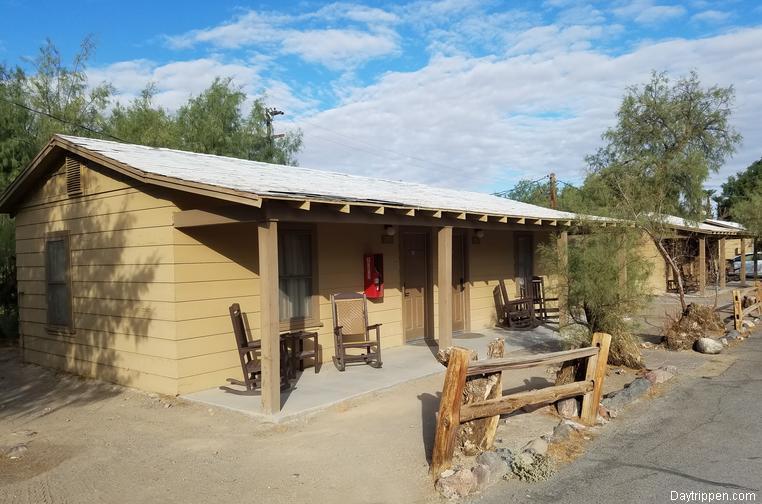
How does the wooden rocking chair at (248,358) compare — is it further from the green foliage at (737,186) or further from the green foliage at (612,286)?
the green foliage at (737,186)

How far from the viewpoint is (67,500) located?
4.27 m

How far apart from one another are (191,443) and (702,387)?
19.8 feet

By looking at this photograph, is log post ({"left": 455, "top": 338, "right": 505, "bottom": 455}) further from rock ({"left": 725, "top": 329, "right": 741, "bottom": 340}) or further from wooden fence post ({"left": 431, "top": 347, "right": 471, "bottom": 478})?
rock ({"left": 725, "top": 329, "right": 741, "bottom": 340})

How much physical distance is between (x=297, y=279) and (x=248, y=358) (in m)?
1.57

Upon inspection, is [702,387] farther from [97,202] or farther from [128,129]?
[128,129]

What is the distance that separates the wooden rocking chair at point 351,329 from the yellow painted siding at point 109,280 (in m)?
2.25

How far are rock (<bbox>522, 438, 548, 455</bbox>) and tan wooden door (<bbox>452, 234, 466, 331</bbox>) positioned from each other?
677 centimetres

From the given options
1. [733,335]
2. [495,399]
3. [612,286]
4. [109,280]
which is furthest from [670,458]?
[733,335]

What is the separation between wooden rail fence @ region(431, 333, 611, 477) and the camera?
450cm

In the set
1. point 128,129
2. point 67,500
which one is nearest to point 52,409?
point 67,500

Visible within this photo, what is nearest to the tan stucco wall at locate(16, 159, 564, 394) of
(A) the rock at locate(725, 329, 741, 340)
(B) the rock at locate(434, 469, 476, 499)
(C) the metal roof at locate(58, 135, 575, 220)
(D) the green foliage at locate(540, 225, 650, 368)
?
(C) the metal roof at locate(58, 135, 575, 220)

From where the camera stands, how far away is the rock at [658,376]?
7.50 m

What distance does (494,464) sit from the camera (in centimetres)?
450

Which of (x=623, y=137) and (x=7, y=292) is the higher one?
(x=623, y=137)
